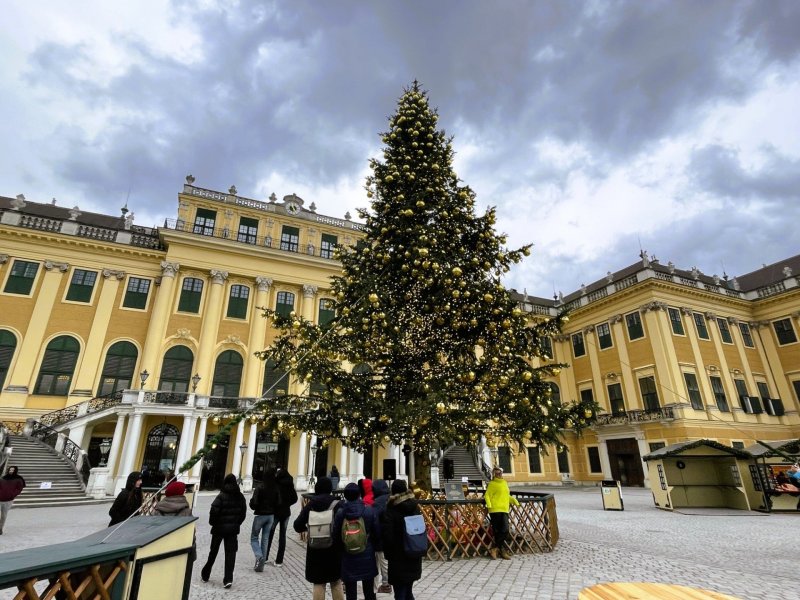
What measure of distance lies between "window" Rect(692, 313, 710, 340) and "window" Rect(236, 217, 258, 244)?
1370 inches

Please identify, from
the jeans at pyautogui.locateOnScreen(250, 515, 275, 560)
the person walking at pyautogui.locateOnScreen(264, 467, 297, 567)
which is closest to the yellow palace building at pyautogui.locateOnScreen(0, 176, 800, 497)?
the person walking at pyautogui.locateOnScreen(264, 467, 297, 567)

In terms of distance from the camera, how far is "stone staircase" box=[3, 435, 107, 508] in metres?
17.6

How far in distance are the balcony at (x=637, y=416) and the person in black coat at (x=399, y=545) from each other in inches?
→ 1193

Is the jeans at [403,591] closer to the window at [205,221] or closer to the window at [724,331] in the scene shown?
the window at [205,221]

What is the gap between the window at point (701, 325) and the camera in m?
33.4

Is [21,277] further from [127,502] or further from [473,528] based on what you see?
[473,528]

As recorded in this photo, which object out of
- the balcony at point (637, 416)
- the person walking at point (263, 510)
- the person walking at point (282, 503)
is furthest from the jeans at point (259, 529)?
the balcony at point (637, 416)

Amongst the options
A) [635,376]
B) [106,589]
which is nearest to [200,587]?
[106,589]

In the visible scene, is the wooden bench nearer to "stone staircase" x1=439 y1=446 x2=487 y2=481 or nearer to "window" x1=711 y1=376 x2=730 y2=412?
"stone staircase" x1=439 y1=446 x2=487 y2=481

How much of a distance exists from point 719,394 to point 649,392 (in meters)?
5.43

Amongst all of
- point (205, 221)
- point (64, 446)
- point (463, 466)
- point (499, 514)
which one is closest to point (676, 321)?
point (463, 466)

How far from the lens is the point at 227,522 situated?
7.02 meters

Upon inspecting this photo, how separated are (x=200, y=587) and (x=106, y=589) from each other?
4.82 meters

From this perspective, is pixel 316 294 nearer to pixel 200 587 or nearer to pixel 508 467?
pixel 508 467
